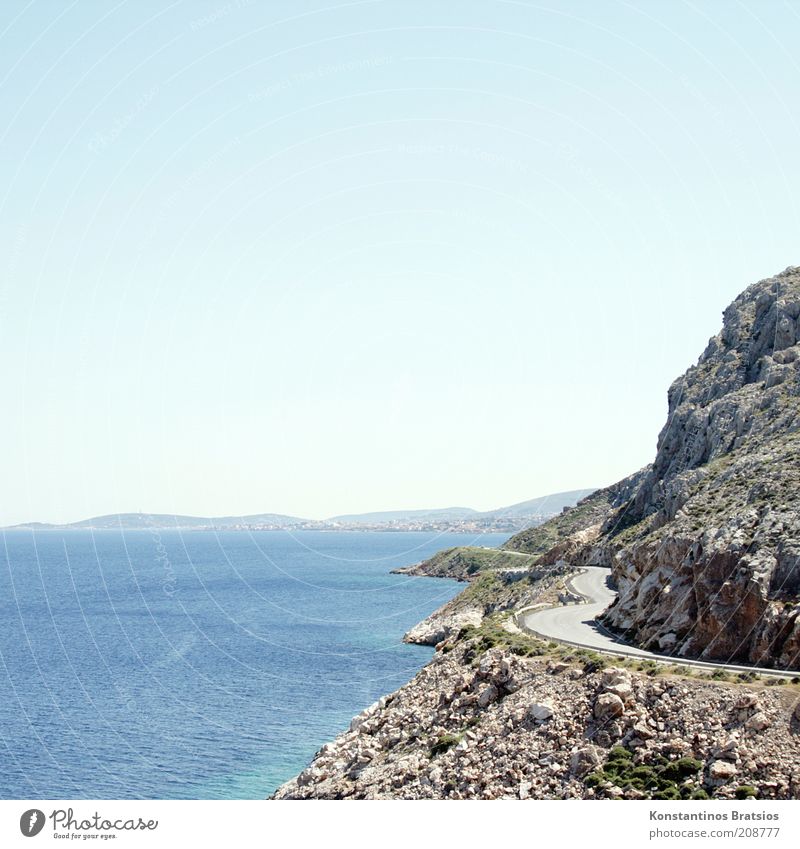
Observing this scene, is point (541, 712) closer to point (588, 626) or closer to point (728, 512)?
point (588, 626)

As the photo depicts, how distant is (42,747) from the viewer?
6450 centimetres

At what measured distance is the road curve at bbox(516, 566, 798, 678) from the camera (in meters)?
45.8

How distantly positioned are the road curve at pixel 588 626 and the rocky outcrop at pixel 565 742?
3.68 metres

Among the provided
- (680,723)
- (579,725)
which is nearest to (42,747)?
(579,725)

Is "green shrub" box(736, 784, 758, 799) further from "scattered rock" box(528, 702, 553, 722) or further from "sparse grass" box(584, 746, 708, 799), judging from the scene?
"scattered rock" box(528, 702, 553, 722)

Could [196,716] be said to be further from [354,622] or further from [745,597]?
[354,622]

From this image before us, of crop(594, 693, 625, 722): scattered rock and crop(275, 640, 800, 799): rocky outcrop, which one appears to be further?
crop(594, 693, 625, 722): scattered rock

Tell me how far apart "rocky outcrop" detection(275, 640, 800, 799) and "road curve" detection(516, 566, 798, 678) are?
368 cm

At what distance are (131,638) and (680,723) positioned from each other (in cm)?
9206

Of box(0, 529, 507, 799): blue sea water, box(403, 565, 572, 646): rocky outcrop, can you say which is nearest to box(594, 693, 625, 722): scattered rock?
box(0, 529, 507, 799): blue sea water

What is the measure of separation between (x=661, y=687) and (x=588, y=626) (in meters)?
19.8

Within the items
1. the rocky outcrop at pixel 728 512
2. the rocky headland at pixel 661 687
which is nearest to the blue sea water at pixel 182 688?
the rocky headland at pixel 661 687

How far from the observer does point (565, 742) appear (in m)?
41.4

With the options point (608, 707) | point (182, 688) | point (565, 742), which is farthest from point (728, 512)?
point (182, 688)
